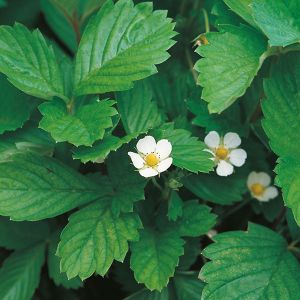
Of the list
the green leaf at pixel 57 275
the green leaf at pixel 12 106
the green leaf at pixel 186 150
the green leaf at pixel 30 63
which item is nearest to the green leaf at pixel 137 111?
the green leaf at pixel 186 150

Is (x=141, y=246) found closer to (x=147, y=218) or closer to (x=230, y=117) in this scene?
(x=147, y=218)

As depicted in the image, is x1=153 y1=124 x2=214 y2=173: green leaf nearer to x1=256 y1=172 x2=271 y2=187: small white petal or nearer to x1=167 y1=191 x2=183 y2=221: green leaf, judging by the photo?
x1=167 y1=191 x2=183 y2=221: green leaf

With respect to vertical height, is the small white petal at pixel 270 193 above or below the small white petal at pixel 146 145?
below

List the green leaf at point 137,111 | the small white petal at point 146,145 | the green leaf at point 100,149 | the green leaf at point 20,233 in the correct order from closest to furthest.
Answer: the green leaf at point 100,149, the small white petal at point 146,145, the green leaf at point 137,111, the green leaf at point 20,233


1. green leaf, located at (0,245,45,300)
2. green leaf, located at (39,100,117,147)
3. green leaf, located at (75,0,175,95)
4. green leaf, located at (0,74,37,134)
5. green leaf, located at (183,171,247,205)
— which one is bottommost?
green leaf, located at (0,245,45,300)

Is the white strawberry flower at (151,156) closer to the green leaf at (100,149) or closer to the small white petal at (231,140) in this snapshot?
the green leaf at (100,149)

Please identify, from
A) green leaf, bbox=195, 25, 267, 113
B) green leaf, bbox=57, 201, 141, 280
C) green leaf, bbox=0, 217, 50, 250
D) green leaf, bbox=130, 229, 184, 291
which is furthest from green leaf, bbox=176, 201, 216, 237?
green leaf, bbox=0, 217, 50, 250
